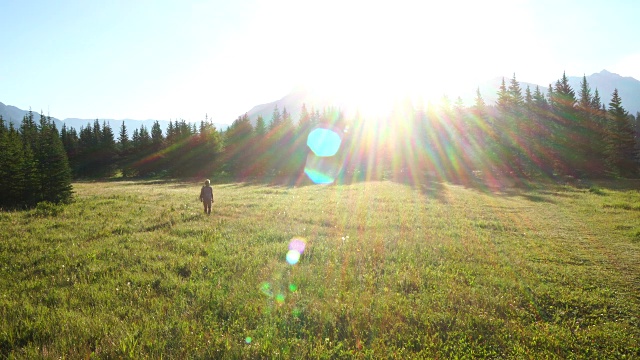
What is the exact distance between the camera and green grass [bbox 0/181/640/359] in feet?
18.8

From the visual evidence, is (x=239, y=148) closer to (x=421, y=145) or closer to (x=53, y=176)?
(x=421, y=145)

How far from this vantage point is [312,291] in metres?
8.00

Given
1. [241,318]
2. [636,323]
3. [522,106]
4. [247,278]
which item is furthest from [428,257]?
[522,106]

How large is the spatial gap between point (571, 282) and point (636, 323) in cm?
225

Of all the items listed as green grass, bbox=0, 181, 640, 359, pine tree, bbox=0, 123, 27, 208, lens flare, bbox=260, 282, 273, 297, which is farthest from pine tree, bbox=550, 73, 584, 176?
pine tree, bbox=0, 123, 27, 208

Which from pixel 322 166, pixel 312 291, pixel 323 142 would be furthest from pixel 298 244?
pixel 323 142

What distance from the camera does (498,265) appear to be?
10.3 meters

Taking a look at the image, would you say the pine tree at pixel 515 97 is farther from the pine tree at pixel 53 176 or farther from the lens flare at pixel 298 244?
the pine tree at pixel 53 176

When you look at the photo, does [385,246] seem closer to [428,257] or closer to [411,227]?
[428,257]

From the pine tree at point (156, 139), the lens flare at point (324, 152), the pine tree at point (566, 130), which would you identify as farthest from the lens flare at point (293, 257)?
the pine tree at point (156, 139)

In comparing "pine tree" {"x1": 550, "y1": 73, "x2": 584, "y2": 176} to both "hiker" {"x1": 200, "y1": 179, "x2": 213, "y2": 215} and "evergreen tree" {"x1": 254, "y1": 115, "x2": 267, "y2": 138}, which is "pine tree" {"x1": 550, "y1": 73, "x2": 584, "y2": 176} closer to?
"hiker" {"x1": 200, "y1": 179, "x2": 213, "y2": 215}

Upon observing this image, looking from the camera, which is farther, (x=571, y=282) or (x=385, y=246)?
(x=385, y=246)

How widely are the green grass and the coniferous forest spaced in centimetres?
4243

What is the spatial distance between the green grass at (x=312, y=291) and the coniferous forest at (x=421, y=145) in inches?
1670
